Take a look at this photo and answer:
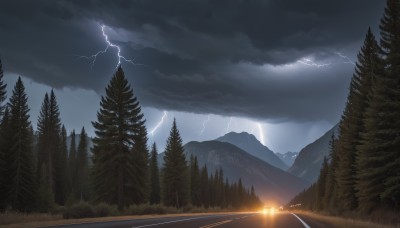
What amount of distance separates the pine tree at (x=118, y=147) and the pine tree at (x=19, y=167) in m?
9.84

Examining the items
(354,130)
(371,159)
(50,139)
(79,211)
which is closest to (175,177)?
(50,139)

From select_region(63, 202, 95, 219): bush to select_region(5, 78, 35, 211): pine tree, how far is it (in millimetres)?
24908

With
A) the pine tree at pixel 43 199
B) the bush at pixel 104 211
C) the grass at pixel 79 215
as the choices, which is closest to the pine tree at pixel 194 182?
the pine tree at pixel 43 199

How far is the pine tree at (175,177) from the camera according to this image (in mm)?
77688

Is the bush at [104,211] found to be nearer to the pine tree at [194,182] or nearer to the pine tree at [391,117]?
the pine tree at [391,117]

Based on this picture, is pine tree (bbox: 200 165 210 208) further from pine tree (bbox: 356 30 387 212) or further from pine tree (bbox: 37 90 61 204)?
pine tree (bbox: 356 30 387 212)

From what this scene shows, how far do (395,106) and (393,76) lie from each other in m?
2.77

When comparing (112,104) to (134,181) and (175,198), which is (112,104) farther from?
(175,198)

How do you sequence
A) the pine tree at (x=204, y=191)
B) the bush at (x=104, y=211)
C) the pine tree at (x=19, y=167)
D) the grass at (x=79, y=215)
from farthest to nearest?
the pine tree at (x=204, y=191), the pine tree at (x=19, y=167), the bush at (x=104, y=211), the grass at (x=79, y=215)

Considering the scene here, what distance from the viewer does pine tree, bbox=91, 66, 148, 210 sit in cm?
4991

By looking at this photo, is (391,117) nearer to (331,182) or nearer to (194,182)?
(331,182)

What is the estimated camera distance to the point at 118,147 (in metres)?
49.8

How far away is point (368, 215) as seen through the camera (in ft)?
113

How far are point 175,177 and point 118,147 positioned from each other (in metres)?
29.5
